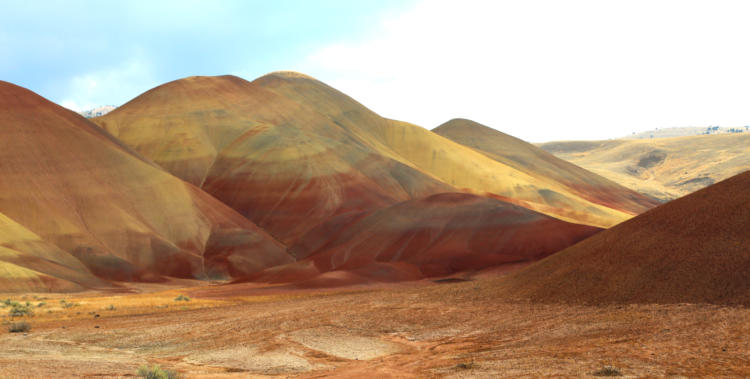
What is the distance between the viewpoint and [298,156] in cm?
9631

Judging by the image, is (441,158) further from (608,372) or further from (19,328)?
(608,372)

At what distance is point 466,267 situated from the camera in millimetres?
59062

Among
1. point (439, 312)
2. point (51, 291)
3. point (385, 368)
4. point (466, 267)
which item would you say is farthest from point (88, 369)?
point (466, 267)

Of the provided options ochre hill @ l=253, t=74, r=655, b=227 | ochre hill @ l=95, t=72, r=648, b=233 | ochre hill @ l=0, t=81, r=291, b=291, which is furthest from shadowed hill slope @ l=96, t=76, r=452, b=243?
ochre hill @ l=253, t=74, r=655, b=227

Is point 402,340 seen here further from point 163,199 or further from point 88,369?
point 163,199

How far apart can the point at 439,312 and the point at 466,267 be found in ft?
100

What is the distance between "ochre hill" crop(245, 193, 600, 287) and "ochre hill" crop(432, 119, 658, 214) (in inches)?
2576

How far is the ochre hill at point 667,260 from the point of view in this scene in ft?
76.2

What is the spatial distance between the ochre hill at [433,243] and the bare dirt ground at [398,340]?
23.6 metres

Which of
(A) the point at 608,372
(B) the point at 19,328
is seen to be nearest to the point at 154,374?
(A) the point at 608,372

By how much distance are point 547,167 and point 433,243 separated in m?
81.4

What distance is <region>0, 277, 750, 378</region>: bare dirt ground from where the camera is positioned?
634 inches

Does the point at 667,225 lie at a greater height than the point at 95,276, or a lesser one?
greater

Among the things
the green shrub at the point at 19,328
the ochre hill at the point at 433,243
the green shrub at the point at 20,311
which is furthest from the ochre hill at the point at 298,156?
the green shrub at the point at 19,328
